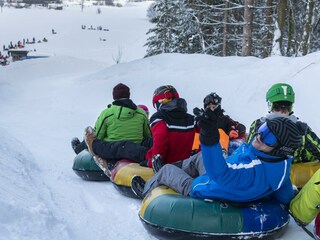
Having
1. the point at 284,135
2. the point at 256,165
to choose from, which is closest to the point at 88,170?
the point at 256,165

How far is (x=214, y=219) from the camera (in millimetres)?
3723

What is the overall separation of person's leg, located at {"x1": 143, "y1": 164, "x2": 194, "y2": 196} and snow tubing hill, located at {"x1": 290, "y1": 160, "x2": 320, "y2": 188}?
53.0 inches

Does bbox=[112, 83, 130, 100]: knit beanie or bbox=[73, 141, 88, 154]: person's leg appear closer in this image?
bbox=[112, 83, 130, 100]: knit beanie

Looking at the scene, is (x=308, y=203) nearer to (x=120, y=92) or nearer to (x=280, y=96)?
(x=280, y=96)

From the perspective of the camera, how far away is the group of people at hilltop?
3418 mm

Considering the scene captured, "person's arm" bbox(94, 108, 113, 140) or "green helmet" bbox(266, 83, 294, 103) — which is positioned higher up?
"green helmet" bbox(266, 83, 294, 103)

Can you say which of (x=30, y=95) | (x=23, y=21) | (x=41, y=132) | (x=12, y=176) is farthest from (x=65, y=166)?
(x=23, y=21)

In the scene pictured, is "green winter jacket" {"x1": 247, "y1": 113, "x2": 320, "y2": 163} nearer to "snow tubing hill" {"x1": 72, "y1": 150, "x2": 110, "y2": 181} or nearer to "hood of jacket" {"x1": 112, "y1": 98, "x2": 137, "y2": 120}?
"hood of jacket" {"x1": 112, "y1": 98, "x2": 137, "y2": 120}

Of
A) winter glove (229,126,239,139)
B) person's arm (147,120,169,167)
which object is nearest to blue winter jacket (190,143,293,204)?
person's arm (147,120,169,167)

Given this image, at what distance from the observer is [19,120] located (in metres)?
11.1

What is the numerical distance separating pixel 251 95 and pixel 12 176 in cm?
668

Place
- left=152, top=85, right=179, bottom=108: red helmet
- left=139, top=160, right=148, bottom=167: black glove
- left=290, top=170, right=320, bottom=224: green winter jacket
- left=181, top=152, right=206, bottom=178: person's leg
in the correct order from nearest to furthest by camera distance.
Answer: left=290, top=170, right=320, bottom=224: green winter jacket < left=181, top=152, right=206, bottom=178: person's leg < left=152, top=85, right=179, bottom=108: red helmet < left=139, top=160, right=148, bottom=167: black glove

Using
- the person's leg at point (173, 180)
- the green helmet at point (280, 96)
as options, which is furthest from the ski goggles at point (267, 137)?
the green helmet at point (280, 96)

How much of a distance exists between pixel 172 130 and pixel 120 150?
98 cm
